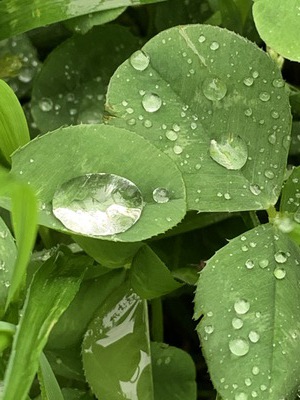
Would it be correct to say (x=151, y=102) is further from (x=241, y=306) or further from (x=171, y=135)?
(x=241, y=306)

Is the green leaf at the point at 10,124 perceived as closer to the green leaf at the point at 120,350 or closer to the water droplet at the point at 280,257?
the green leaf at the point at 120,350

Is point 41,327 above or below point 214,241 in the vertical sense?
above

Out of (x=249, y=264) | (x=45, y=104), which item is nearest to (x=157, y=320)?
(x=249, y=264)

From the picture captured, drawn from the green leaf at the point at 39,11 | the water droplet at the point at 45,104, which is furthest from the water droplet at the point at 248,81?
the water droplet at the point at 45,104

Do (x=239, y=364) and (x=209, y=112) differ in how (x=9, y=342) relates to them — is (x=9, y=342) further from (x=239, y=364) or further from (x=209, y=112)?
(x=209, y=112)

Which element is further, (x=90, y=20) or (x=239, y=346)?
(x=90, y=20)

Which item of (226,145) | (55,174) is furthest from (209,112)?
(55,174)

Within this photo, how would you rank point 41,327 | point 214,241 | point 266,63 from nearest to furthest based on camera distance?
point 41,327
point 266,63
point 214,241

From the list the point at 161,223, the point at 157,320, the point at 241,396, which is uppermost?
the point at 161,223

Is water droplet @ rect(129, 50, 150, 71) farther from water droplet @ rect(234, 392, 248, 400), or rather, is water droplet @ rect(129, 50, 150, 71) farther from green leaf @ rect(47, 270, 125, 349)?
water droplet @ rect(234, 392, 248, 400)
